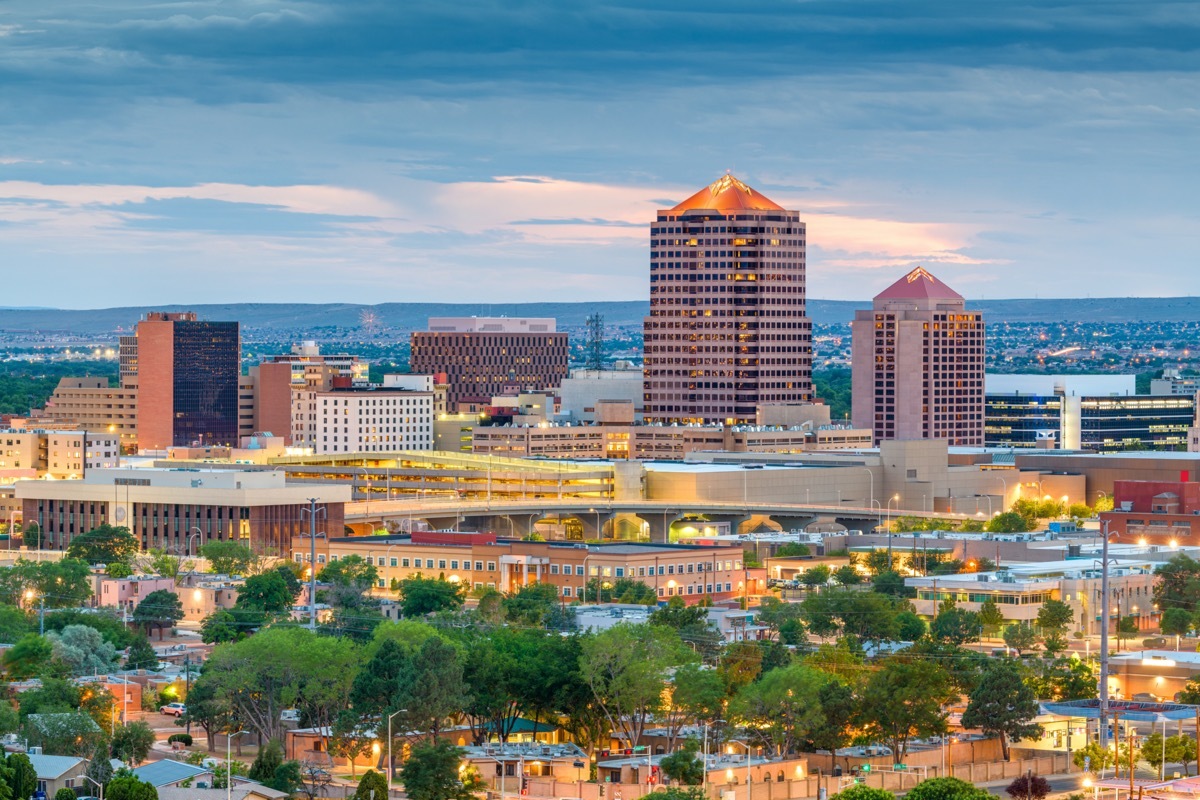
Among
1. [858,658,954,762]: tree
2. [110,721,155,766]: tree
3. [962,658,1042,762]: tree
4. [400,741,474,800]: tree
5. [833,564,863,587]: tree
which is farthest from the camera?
[833,564,863,587]: tree

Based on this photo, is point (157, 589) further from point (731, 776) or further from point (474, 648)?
point (731, 776)

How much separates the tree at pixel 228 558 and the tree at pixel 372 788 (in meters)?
80.4

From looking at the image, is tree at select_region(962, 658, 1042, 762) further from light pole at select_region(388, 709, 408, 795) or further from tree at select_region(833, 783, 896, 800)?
light pole at select_region(388, 709, 408, 795)

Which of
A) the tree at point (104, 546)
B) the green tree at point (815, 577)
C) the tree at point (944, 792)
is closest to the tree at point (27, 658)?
the tree at point (944, 792)

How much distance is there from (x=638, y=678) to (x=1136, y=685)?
25.6 m

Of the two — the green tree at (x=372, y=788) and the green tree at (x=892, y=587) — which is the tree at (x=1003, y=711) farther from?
the green tree at (x=892, y=587)

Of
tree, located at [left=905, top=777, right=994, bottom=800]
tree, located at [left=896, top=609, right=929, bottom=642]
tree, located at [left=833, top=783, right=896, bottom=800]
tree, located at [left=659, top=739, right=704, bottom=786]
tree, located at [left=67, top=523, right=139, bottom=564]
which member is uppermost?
tree, located at [left=67, top=523, right=139, bottom=564]

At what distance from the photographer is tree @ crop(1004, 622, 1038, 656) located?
13412 cm

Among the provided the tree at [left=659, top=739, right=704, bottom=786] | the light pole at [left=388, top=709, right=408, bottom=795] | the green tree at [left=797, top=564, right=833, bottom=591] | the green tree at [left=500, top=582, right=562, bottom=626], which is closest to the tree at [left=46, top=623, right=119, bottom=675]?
the green tree at [left=500, top=582, right=562, bottom=626]

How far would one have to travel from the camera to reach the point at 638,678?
10800cm

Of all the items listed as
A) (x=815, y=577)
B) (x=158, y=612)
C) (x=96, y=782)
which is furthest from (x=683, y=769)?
(x=815, y=577)

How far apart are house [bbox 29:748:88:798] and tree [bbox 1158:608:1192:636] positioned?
6801cm

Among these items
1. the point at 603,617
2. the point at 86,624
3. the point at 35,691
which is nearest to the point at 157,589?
the point at 86,624

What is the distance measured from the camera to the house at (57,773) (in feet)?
302
